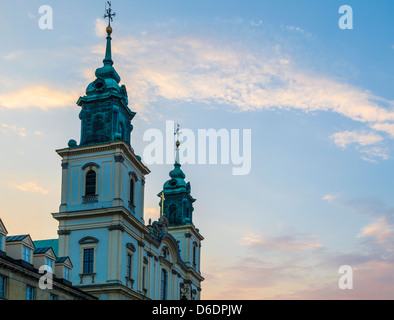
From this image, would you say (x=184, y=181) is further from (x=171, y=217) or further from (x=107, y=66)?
(x=107, y=66)

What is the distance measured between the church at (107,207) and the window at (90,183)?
0.30ft

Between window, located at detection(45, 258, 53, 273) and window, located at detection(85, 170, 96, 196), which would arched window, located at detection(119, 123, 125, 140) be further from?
window, located at detection(45, 258, 53, 273)

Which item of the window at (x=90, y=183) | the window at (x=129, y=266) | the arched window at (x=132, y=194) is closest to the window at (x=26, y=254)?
the window at (x=129, y=266)

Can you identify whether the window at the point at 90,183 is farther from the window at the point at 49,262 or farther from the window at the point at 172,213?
the window at the point at 172,213

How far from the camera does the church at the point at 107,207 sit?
198ft

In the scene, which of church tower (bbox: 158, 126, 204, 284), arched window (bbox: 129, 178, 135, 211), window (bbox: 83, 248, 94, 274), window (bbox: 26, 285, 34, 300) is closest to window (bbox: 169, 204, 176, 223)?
church tower (bbox: 158, 126, 204, 284)

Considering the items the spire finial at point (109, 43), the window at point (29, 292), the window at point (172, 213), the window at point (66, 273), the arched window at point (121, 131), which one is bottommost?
the window at point (29, 292)

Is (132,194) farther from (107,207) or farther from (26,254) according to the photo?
(26,254)

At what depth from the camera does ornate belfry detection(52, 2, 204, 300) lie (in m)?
60.4

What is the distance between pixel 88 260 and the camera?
60.8 metres

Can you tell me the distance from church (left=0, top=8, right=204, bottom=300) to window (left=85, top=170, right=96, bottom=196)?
90 mm

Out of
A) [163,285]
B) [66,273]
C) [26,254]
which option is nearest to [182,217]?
[163,285]

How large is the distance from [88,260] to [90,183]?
7079 millimetres
